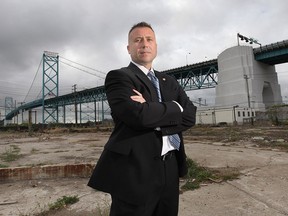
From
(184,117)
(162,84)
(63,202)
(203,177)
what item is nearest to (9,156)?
(63,202)

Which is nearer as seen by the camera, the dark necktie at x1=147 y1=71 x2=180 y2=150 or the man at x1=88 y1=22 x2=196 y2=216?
the man at x1=88 y1=22 x2=196 y2=216

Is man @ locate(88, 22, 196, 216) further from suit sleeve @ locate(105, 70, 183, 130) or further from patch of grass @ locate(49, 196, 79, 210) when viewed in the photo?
patch of grass @ locate(49, 196, 79, 210)

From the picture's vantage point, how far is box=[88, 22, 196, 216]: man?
141 centimetres

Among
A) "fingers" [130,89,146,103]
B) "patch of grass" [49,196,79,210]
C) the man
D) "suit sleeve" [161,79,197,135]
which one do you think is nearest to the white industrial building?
"patch of grass" [49,196,79,210]

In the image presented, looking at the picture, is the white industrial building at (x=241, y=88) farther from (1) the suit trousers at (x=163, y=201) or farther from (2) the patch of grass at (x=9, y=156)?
(1) the suit trousers at (x=163, y=201)

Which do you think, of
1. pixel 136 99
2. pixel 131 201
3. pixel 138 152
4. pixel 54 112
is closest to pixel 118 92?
pixel 136 99

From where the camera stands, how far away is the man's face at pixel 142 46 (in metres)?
1.67

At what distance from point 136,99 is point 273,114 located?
39.2 m

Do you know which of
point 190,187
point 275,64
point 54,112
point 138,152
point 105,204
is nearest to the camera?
point 138,152

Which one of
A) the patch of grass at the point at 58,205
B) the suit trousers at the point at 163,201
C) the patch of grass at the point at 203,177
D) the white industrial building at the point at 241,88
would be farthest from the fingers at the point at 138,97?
the white industrial building at the point at 241,88

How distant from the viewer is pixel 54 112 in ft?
249

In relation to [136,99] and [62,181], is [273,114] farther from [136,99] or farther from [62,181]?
[136,99]

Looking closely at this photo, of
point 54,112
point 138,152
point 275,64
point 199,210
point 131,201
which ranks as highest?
point 275,64

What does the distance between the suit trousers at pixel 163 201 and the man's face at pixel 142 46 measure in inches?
24.4
